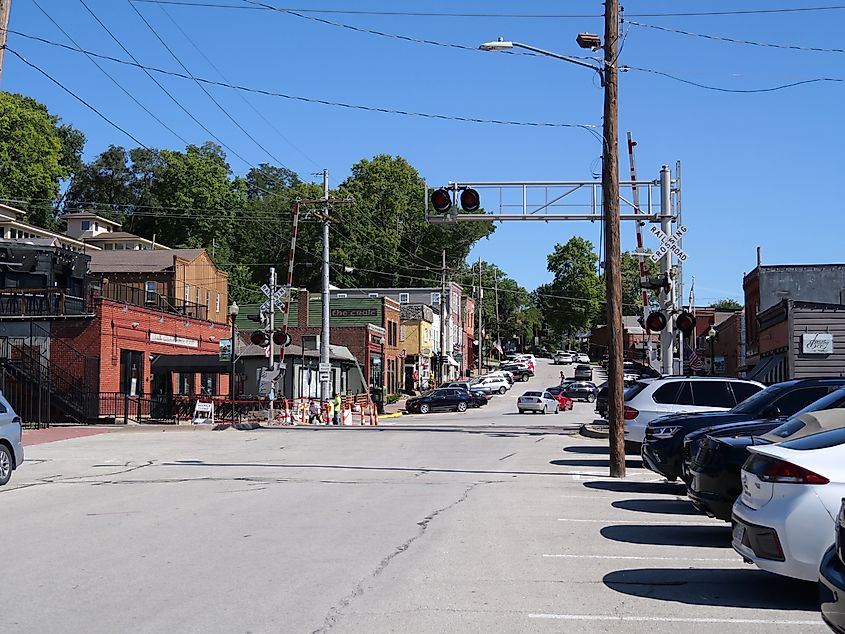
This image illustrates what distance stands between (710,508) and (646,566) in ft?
3.47

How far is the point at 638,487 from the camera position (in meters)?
16.4

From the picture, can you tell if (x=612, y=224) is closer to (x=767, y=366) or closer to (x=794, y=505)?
(x=794, y=505)

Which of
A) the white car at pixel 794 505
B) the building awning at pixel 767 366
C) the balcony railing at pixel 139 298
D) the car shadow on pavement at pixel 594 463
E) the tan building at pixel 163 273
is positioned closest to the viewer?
the white car at pixel 794 505

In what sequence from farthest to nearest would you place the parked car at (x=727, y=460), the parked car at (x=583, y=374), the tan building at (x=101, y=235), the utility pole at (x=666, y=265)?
1. the parked car at (x=583, y=374)
2. the tan building at (x=101, y=235)
3. the utility pole at (x=666, y=265)
4. the parked car at (x=727, y=460)

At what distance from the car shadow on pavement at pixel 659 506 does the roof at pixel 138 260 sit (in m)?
49.0

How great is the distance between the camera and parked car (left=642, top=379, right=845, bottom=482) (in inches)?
542

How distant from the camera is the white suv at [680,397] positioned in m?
19.0

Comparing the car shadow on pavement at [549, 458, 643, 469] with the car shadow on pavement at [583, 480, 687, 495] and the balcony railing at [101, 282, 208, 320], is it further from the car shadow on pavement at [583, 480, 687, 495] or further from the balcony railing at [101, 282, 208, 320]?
the balcony railing at [101, 282, 208, 320]

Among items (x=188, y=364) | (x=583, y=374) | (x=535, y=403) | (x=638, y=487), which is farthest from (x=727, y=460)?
(x=583, y=374)

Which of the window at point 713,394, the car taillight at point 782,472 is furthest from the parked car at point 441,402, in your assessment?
the car taillight at point 782,472

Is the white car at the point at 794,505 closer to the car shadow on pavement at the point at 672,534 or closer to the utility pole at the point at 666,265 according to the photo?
the car shadow on pavement at the point at 672,534

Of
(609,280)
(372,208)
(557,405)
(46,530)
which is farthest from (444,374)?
(46,530)

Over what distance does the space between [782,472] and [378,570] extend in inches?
151

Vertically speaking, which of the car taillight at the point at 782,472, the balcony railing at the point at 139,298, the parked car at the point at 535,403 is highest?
the balcony railing at the point at 139,298
